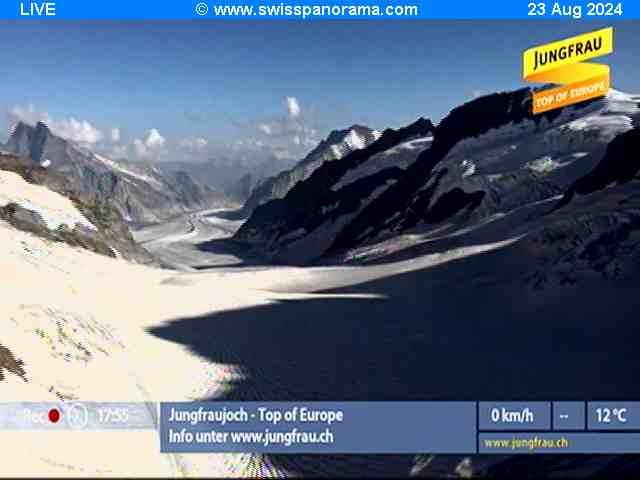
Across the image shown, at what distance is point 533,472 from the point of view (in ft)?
39.5

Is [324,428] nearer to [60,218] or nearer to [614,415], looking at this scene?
[614,415]

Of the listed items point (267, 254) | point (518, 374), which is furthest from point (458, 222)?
point (267, 254)

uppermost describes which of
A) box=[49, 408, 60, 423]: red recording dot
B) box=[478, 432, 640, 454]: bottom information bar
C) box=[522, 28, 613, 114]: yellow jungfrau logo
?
box=[522, 28, 613, 114]: yellow jungfrau logo

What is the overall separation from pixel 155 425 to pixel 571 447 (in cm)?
908

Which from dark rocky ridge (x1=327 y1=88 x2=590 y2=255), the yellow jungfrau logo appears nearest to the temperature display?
the yellow jungfrau logo

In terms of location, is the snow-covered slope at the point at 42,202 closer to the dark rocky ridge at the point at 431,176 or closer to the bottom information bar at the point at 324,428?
the bottom information bar at the point at 324,428

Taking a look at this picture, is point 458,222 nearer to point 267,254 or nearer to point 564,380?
point 564,380

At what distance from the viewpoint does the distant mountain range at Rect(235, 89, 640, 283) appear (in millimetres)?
52638

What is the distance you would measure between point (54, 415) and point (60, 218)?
151 ft

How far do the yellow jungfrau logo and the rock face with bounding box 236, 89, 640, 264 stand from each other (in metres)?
29.1

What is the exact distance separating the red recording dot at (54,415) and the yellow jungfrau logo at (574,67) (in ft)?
53.1

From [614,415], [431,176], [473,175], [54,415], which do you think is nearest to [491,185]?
[473,175]

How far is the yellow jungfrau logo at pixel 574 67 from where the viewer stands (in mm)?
16750

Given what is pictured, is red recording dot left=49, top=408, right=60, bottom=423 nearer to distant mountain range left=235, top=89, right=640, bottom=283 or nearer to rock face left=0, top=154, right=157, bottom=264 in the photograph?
distant mountain range left=235, top=89, right=640, bottom=283
